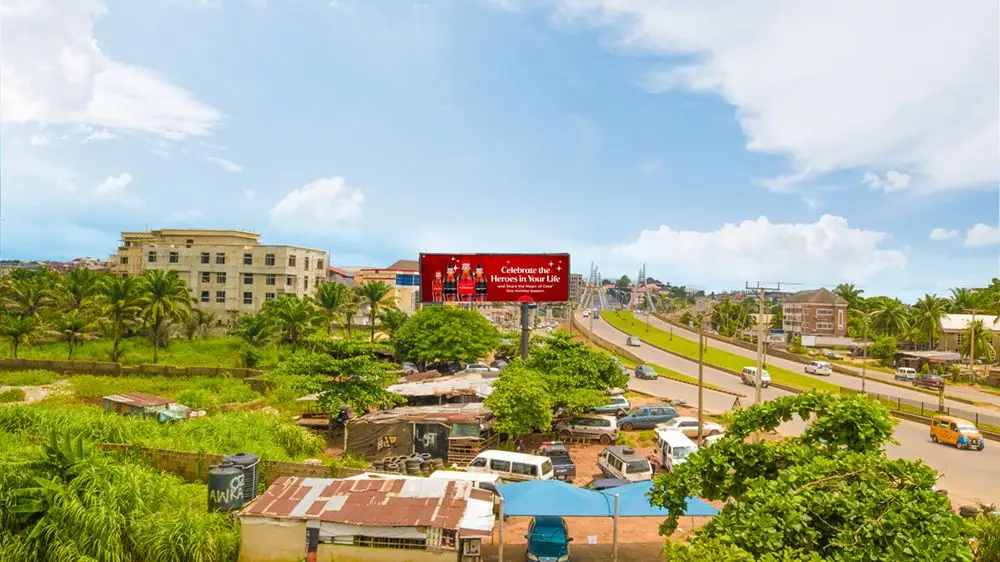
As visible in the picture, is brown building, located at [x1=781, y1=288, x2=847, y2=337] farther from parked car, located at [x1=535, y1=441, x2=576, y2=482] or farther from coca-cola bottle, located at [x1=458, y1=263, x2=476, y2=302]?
parked car, located at [x1=535, y1=441, x2=576, y2=482]

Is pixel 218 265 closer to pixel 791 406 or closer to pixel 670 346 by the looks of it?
pixel 670 346

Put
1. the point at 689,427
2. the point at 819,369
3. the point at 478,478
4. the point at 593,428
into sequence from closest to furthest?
the point at 478,478, the point at 593,428, the point at 689,427, the point at 819,369

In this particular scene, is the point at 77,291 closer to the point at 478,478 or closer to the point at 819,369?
the point at 478,478

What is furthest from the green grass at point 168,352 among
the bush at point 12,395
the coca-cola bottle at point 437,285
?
the coca-cola bottle at point 437,285

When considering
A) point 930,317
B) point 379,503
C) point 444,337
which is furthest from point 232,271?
point 930,317

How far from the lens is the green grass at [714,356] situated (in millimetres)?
50553

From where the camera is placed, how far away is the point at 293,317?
51594 millimetres

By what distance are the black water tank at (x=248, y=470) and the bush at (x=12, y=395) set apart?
2470cm

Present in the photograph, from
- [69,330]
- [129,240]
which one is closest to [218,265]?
[69,330]

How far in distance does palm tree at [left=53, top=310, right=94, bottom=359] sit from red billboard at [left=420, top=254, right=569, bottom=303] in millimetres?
31182

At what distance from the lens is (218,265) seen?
69.7 meters

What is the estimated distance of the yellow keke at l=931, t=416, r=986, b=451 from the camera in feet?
91.5

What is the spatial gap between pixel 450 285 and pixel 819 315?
9130 centimetres

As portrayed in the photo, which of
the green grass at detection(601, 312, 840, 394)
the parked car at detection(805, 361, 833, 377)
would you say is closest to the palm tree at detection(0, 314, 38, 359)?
the green grass at detection(601, 312, 840, 394)
